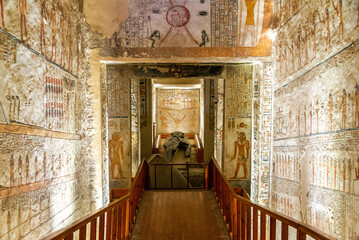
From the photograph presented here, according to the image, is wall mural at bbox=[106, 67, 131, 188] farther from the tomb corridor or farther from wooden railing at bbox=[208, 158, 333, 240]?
wooden railing at bbox=[208, 158, 333, 240]

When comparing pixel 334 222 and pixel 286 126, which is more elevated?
pixel 286 126

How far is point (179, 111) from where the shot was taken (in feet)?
42.6

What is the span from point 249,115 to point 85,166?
3696 millimetres

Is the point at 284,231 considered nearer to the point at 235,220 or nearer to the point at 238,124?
the point at 235,220

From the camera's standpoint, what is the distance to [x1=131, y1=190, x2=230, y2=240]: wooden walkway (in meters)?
3.42

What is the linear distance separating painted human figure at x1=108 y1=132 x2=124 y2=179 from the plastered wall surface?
2126 millimetres

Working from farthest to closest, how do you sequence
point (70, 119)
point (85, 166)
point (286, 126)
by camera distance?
point (85, 166) → point (286, 126) → point (70, 119)

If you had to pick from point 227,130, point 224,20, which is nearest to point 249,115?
point 227,130

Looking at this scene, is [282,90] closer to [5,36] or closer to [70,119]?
[70,119]

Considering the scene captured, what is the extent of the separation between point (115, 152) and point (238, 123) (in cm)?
295

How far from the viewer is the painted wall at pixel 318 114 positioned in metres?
2.11

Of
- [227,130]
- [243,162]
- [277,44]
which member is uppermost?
[277,44]

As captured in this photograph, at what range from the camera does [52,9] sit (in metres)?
2.84

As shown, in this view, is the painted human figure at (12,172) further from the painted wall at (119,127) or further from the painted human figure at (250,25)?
the painted wall at (119,127)
